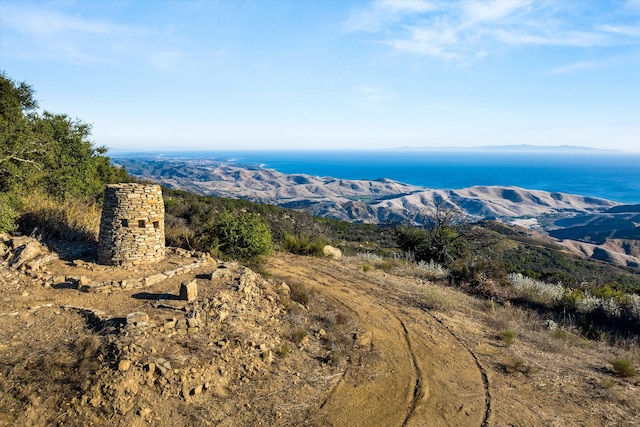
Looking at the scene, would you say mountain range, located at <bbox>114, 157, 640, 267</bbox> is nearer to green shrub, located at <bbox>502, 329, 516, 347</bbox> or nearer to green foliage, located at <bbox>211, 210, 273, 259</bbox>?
green foliage, located at <bbox>211, 210, 273, 259</bbox>

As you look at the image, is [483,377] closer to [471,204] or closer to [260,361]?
[260,361]

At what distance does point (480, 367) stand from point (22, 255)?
10582mm

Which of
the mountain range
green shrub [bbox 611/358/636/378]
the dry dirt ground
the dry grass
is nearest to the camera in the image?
the dry dirt ground

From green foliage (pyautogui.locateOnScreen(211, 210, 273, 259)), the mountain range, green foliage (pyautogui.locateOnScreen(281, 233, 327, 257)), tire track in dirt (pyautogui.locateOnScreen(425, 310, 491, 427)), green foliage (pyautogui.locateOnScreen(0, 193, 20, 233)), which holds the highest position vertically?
green foliage (pyautogui.locateOnScreen(0, 193, 20, 233))

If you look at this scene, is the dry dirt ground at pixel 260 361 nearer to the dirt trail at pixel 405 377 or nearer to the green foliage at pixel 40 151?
the dirt trail at pixel 405 377

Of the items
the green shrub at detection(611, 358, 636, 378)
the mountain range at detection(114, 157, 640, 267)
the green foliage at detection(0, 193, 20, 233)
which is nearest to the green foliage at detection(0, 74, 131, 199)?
the green foliage at detection(0, 193, 20, 233)

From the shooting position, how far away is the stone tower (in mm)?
9023

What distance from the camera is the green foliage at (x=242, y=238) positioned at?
1197cm

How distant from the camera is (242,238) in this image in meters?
12.1

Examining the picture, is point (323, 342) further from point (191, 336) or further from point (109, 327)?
point (109, 327)

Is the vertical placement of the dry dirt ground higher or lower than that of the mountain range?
higher

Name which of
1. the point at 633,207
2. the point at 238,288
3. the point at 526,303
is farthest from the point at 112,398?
the point at 633,207

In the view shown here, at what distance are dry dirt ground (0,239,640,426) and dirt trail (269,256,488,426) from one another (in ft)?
0.10

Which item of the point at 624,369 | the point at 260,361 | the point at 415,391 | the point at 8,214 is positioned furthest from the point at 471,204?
the point at 260,361
